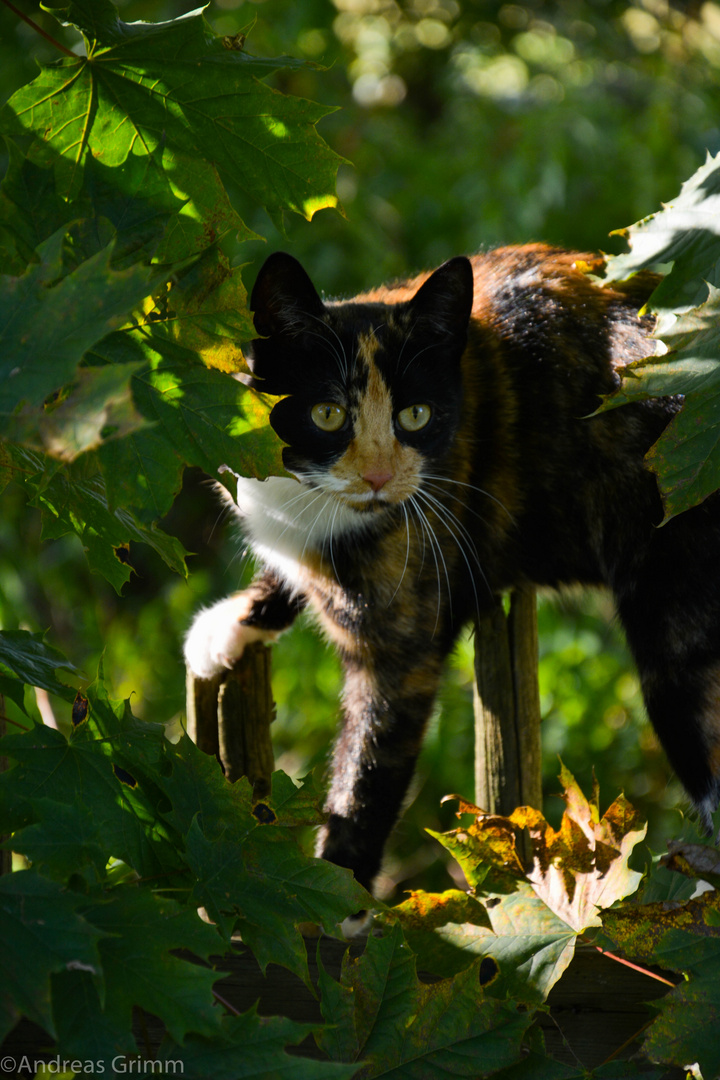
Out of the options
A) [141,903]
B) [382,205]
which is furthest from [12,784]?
[382,205]

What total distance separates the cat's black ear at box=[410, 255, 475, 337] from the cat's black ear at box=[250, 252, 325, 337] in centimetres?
17

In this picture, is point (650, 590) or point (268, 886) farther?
point (650, 590)

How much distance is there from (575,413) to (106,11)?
2.86 feet

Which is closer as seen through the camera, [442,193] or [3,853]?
[3,853]

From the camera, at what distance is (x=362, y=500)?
148 cm

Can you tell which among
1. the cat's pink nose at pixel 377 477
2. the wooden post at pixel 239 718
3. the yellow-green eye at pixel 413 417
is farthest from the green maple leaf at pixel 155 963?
the yellow-green eye at pixel 413 417

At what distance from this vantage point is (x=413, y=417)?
5.03 ft

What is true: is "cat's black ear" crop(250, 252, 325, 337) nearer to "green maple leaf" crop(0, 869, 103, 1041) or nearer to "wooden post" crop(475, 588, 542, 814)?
"wooden post" crop(475, 588, 542, 814)

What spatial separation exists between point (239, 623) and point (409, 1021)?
95cm

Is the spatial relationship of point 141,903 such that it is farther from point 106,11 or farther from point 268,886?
point 106,11

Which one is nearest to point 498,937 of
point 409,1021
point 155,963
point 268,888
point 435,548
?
point 409,1021

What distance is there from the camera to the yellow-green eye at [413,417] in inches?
60.1

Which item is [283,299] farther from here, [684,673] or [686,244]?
[684,673]

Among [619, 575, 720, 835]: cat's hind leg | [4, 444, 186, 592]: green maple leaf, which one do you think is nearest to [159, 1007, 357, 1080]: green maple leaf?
[4, 444, 186, 592]: green maple leaf
